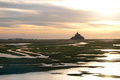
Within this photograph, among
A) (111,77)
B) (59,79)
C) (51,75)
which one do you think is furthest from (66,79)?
(111,77)

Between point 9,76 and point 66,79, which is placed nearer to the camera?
point 66,79

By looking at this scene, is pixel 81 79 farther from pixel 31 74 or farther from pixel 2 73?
pixel 2 73

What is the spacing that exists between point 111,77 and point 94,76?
1.68 meters

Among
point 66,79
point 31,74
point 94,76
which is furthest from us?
point 31,74

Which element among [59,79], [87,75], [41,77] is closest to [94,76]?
[87,75]

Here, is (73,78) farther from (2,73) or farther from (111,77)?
(2,73)

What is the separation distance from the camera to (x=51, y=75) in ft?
72.9

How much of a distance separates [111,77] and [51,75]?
20.1ft

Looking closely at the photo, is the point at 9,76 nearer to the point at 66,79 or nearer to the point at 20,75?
the point at 20,75

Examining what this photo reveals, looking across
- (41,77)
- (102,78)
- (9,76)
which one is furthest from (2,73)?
(102,78)

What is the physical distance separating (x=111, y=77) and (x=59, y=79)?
5277 mm

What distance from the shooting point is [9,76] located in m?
21.6

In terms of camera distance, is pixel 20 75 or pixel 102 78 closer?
pixel 102 78

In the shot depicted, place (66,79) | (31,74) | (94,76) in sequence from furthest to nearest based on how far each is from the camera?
(31,74) → (94,76) → (66,79)
